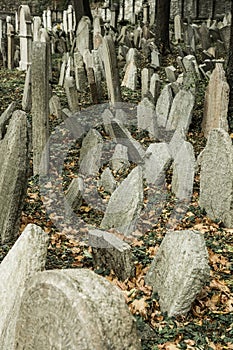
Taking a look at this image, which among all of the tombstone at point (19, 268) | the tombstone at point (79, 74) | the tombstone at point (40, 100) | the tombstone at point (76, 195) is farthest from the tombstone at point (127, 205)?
the tombstone at point (79, 74)

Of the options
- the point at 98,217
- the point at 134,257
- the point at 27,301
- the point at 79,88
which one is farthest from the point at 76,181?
the point at 79,88

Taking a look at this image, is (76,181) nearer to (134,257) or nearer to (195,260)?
(134,257)

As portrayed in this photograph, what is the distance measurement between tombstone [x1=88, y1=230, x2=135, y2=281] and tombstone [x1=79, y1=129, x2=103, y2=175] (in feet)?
7.87

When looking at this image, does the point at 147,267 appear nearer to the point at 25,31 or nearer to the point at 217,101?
the point at 217,101

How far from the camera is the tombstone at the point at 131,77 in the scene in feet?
35.7

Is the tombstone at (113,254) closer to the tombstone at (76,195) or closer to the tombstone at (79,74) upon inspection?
the tombstone at (76,195)

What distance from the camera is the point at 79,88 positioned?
10.7 meters

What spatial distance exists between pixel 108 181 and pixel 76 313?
14.8 feet

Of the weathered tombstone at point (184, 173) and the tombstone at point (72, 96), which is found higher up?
the tombstone at point (72, 96)

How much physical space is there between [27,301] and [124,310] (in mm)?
490

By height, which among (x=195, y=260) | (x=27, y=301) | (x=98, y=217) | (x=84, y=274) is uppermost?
(x=84, y=274)

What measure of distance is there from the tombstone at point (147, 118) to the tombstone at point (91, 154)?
54.2 inches

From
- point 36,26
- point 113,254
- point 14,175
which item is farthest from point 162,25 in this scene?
point 113,254

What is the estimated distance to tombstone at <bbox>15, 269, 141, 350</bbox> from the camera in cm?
228
